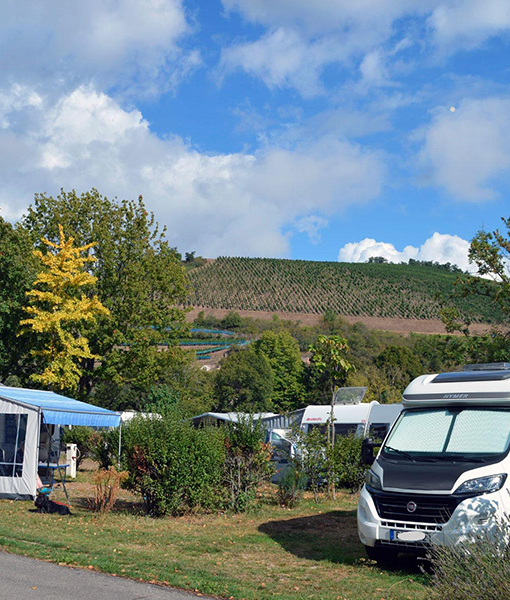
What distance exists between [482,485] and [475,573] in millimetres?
2647

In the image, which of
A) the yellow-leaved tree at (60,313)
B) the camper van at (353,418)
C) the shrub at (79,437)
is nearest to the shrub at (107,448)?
the yellow-leaved tree at (60,313)

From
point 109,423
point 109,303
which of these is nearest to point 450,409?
point 109,423

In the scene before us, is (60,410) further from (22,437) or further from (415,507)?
(415,507)

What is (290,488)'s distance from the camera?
14031 millimetres

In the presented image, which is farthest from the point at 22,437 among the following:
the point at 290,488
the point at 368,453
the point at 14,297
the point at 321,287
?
the point at 321,287

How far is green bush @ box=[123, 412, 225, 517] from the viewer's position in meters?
12.1

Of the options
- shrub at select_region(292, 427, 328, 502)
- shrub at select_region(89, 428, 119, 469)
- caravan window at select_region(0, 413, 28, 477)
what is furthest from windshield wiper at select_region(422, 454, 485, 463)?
shrub at select_region(89, 428, 119, 469)

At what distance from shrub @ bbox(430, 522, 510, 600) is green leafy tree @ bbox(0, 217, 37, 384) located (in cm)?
2217

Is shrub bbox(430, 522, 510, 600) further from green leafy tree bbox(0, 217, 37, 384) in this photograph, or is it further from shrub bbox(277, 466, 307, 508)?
green leafy tree bbox(0, 217, 37, 384)

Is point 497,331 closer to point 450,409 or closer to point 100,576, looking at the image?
point 450,409

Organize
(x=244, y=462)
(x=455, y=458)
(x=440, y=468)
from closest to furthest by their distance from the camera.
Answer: (x=440, y=468)
(x=455, y=458)
(x=244, y=462)

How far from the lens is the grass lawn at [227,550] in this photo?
282 inches

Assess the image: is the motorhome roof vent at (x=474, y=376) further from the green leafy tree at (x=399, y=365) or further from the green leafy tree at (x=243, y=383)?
the green leafy tree at (x=399, y=365)

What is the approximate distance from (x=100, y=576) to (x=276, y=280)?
12047cm
